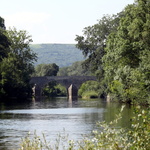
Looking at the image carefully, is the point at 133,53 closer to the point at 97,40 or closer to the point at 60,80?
the point at 97,40

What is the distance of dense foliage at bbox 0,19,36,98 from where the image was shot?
2408 inches

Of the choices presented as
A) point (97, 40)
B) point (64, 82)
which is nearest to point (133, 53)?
point (97, 40)

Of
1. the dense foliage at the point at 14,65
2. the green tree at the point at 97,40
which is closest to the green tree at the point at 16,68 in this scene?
the dense foliage at the point at 14,65

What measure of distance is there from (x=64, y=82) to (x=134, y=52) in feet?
193

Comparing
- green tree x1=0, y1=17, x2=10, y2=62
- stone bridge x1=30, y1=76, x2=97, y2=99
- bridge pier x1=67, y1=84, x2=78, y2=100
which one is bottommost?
bridge pier x1=67, y1=84, x2=78, y2=100

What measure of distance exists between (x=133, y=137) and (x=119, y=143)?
36cm

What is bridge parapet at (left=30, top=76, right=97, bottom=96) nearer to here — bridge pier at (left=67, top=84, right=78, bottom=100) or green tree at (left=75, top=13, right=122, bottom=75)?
bridge pier at (left=67, top=84, right=78, bottom=100)

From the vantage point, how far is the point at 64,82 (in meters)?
97.1

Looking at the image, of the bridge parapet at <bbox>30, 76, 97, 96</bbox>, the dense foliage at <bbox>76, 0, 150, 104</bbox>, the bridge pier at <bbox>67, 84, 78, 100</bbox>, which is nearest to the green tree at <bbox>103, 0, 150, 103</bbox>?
A: the dense foliage at <bbox>76, 0, 150, 104</bbox>

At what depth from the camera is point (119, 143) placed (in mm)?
10523

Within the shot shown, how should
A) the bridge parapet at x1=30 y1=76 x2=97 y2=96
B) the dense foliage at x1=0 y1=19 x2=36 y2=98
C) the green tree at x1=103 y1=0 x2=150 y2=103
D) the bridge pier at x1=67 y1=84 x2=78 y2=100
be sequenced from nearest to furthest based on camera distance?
the green tree at x1=103 y1=0 x2=150 y2=103 < the dense foliage at x1=0 y1=19 x2=36 y2=98 < the bridge parapet at x1=30 y1=76 x2=97 y2=96 < the bridge pier at x1=67 y1=84 x2=78 y2=100

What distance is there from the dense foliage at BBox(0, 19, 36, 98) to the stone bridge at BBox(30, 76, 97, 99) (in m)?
16.3

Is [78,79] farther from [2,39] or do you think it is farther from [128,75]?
[128,75]

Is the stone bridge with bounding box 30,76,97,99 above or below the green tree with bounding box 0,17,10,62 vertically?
below
